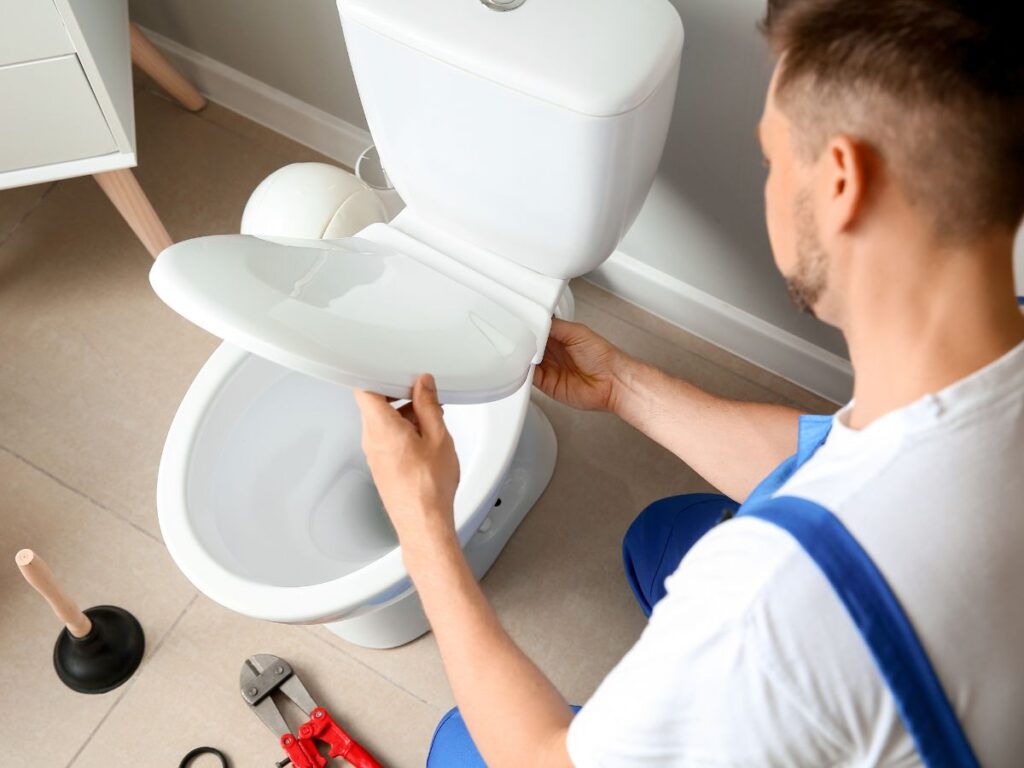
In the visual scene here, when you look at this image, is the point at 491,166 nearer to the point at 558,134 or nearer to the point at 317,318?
the point at 558,134

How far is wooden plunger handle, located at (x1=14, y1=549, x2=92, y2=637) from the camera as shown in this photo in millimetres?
1188

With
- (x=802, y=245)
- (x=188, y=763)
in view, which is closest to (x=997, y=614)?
(x=802, y=245)

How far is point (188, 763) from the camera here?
141 centimetres

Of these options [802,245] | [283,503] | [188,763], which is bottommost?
[188,763]

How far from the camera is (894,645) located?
0.62 meters

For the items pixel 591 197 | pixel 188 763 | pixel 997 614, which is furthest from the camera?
pixel 188 763

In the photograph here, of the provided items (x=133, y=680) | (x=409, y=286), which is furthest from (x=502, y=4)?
(x=133, y=680)

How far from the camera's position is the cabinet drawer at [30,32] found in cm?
124

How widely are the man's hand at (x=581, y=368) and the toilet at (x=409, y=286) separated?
3cm

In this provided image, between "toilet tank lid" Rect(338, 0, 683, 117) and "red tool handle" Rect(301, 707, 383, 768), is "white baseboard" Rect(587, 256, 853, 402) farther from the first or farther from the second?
"red tool handle" Rect(301, 707, 383, 768)

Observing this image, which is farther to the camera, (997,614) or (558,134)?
(558,134)

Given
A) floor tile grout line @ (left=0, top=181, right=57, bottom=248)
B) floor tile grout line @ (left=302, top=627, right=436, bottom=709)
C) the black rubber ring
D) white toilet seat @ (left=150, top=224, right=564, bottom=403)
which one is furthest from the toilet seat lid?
floor tile grout line @ (left=0, top=181, right=57, bottom=248)

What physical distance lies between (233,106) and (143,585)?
0.85 metres

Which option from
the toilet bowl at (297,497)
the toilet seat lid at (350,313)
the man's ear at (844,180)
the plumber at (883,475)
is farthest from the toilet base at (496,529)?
the man's ear at (844,180)
